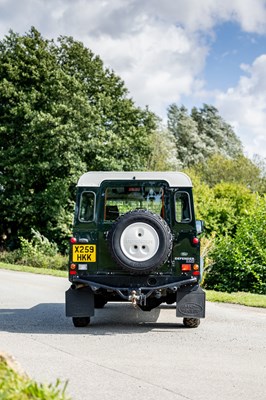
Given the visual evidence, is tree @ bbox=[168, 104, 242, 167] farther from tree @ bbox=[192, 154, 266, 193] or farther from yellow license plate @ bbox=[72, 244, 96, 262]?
yellow license plate @ bbox=[72, 244, 96, 262]

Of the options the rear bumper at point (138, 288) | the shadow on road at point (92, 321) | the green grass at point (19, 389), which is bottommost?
the shadow on road at point (92, 321)

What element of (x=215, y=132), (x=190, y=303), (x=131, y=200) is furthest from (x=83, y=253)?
(x=215, y=132)

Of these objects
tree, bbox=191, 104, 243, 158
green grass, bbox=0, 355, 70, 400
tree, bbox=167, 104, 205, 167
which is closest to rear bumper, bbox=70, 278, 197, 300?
green grass, bbox=0, 355, 70, 400

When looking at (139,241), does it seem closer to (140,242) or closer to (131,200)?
(140,242)

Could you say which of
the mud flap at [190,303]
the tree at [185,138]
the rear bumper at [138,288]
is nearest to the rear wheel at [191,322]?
the mud flap at [190,303]

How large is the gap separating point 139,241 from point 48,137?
26443 mm

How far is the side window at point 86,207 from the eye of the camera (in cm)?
1045

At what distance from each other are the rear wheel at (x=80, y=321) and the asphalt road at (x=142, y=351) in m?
0.19

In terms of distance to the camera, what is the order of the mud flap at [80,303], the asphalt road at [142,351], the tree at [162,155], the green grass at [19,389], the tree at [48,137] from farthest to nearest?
the tree at [162,155] < the tree at [48,137] < the mud flap at [80,303] < the asphalt road at [142,351] < the green grass at [19,389]

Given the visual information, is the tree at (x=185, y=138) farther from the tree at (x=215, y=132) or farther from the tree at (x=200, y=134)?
the tree at (x=215, y=132)

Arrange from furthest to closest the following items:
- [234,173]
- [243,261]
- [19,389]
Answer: [234,173] → [243,261] → [19,389]

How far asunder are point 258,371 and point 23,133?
30564mm

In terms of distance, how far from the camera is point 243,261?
2138cm

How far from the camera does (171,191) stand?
10.5 m
